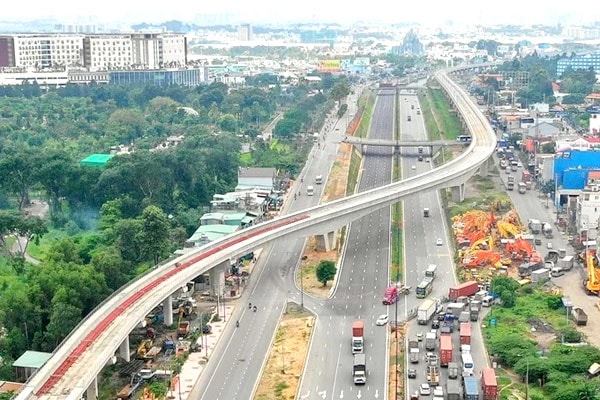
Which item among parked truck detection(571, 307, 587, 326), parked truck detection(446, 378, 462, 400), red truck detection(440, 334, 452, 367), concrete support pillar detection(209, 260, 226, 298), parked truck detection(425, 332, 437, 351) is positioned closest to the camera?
parked truck detection(446, 378, 462, 400)

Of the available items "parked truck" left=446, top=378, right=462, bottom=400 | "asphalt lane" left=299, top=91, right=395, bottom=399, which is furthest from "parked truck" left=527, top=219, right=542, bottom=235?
"parked truck" left=446, top=378, right=462, bottom=400

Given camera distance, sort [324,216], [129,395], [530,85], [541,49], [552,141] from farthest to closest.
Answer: [541,49] < [530,85] < [552,141] < [324,216] < [129,395]

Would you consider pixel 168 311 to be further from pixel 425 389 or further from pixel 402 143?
pixel 402 143

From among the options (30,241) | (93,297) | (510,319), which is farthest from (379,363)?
(30,241)

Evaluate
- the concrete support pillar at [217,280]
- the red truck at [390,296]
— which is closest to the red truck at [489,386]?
the red truck at [390,296]

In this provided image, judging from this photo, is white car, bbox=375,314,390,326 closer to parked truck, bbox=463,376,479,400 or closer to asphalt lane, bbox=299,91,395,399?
asphalt lane, bbox=299,91,395,399

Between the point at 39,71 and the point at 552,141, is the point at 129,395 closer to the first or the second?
the point at 552,141

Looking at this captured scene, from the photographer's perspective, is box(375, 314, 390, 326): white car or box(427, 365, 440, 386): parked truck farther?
box(375, 314, 390, 326): white car
